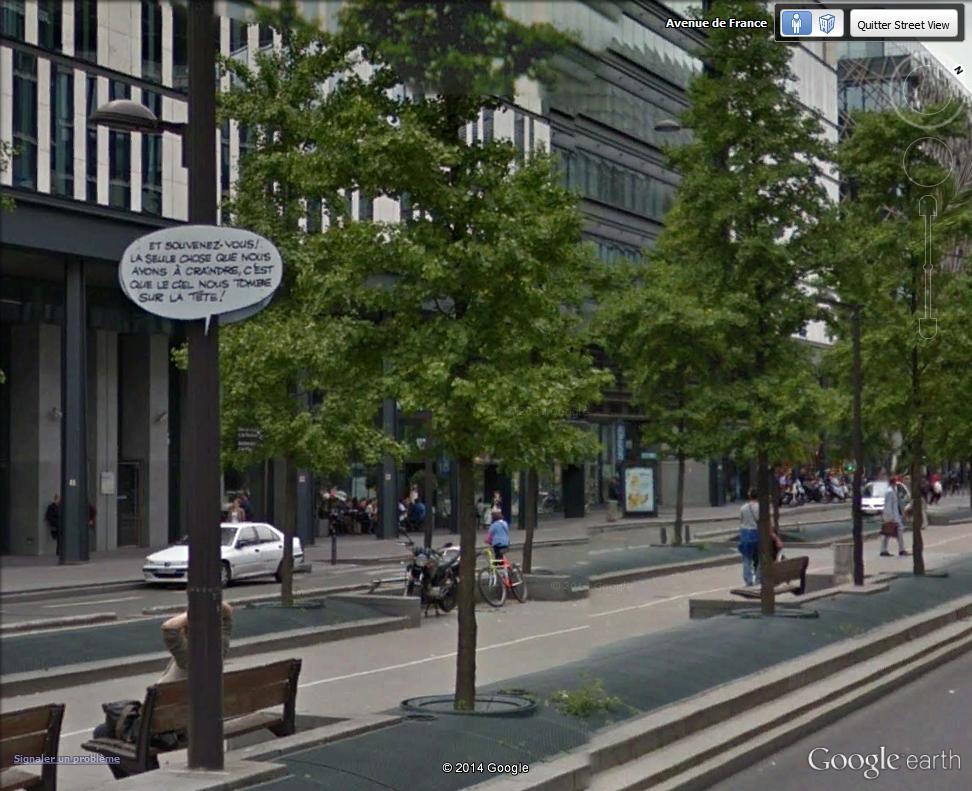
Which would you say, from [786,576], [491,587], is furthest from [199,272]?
[491,587]

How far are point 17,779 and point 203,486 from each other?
183 cm

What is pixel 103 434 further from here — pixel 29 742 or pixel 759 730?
pixel 29 742

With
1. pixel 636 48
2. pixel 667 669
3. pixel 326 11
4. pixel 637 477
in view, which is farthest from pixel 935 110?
pixel 637 477

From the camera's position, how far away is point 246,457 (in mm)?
23547

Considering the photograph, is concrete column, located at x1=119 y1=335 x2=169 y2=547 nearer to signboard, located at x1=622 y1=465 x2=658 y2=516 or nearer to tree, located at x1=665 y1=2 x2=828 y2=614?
signboard, located at x1=622 y1=465 x2=658 y2=516

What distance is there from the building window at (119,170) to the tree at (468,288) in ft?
82.8

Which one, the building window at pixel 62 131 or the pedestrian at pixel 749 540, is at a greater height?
the building window at pixel 62 131

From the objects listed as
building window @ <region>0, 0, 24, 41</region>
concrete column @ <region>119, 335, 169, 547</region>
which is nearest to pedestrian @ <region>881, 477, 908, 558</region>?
concrete column @ <region>119, 335, 169, 547</region>

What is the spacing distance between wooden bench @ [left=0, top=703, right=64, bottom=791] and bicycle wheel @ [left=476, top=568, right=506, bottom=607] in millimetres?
19653

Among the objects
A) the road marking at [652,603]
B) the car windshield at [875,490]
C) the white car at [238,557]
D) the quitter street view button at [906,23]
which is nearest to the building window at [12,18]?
the quitter street view button at [906,23]

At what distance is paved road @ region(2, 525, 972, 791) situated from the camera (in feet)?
49.5

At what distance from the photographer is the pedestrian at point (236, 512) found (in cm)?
4350

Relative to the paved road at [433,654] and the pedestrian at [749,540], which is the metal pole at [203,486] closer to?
the paved road at [433,654]

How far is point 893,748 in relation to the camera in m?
12.7
